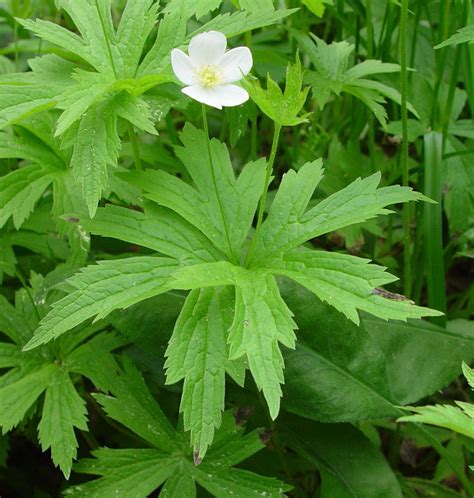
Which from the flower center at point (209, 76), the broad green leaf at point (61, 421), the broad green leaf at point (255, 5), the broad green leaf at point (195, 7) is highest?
the broad green leaf at point (255, 5)

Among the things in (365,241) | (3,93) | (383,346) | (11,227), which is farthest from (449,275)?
(3,93)

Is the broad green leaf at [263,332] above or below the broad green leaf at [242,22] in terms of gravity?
below

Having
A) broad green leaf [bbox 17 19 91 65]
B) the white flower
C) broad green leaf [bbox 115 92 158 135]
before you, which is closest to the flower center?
the white flower

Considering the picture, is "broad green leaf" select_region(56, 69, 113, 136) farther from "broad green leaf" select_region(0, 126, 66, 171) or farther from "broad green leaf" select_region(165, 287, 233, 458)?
"broad green leaf" select_region(165, 287, 233, 458)

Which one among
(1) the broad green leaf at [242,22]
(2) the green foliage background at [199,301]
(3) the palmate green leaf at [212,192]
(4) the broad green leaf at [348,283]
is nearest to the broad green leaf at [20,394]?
(2) the green foliage background at [199,301]

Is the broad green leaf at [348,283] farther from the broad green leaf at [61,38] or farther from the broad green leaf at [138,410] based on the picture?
the broad green leaf at [61,38]

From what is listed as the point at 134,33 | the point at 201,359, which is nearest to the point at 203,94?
the point at 134,33
